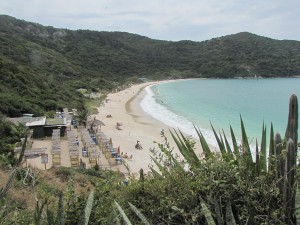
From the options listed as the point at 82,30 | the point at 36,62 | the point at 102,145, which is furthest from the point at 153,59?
the point at 102,145

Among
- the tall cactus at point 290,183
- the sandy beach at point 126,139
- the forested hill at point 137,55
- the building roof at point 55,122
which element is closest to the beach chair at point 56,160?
the sandy beach at point 126,139

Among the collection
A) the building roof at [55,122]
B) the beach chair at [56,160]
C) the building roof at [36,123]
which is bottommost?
the beach chair at [56,160]

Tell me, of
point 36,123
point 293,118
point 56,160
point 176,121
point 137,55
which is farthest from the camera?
point 137,55

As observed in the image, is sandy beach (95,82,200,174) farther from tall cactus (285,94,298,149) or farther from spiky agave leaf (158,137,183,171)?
tall cactus (285,94,298,149)

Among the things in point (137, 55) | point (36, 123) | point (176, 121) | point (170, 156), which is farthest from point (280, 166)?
point (137, 55)

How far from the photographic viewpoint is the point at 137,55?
12369 cm

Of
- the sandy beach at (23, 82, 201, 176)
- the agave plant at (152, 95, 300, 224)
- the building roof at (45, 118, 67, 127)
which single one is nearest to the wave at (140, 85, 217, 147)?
the sandy beach at (23, 82, 201, 176)

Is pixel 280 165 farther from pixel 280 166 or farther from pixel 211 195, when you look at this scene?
pixel 211 195

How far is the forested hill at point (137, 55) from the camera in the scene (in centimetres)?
6912

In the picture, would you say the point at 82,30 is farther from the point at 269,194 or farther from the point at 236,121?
the point at 269,194

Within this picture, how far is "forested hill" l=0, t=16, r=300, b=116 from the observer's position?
69.1m

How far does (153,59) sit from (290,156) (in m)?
122

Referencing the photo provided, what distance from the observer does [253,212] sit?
8.46 ft

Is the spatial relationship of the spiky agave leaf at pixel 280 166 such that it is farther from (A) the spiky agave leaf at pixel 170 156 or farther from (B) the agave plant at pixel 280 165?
(A) the spiky agave leaf at pixel 170 156
